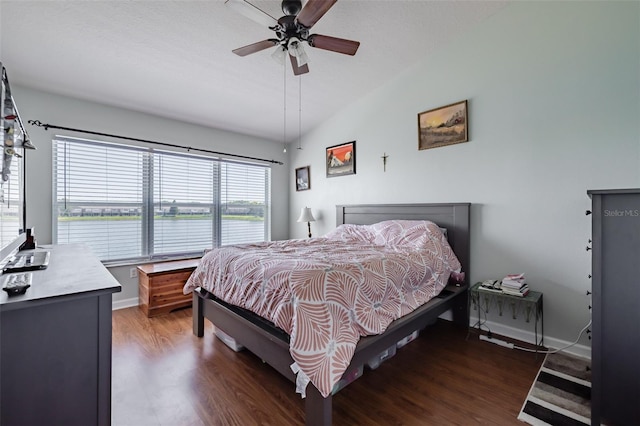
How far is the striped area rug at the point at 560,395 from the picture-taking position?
5.25 feet

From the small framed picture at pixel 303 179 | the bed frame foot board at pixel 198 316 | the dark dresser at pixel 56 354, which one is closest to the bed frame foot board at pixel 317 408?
the dark dresser at pixel 56 354

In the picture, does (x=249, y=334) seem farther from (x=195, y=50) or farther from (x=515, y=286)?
(x=195, y=50)

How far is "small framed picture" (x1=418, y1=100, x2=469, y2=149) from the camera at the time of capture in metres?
2.97

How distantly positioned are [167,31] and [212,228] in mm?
2664

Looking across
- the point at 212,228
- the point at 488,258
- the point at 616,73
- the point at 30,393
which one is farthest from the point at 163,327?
the point at 616,73

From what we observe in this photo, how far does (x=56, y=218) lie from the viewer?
3080 mm

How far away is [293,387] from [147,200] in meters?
3.08

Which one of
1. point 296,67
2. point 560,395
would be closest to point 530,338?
point 560,395

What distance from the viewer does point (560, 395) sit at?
5.92 ft

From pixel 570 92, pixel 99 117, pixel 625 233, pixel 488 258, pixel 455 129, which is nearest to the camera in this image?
→ pixel 625 233

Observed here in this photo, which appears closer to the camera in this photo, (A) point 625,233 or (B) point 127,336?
(A) point 625,233

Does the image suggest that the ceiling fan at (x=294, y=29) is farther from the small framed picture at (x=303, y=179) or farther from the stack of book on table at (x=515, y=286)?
the small framed picture at (x=303, y=179)

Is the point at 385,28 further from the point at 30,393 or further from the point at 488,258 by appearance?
the point at 30,393

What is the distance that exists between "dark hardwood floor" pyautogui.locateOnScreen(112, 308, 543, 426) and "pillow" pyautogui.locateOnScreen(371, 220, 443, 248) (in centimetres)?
95
